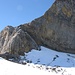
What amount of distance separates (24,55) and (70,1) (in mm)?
17230

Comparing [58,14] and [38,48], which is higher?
[58,14]

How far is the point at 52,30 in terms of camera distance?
127 feet

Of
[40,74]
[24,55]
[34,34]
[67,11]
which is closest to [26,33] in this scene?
[34,34]

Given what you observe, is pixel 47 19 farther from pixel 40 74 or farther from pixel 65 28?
pixel 40 74

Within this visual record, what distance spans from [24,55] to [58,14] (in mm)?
13062

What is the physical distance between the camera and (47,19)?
3912cm

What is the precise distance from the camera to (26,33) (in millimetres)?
34688

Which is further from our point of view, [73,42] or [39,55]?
[73,42]

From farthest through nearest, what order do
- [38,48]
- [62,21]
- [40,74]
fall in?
[62,21]
[38,48]
[40,74]

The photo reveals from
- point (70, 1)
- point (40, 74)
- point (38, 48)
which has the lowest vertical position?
point (40, 74)

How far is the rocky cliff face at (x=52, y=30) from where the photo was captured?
3641cm

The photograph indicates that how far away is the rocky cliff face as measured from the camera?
119 feet

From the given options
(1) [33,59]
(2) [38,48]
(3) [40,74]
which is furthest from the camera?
(2) [38,48]

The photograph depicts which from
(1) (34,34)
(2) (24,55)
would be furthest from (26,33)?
(2) (24,55)
